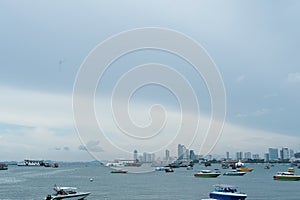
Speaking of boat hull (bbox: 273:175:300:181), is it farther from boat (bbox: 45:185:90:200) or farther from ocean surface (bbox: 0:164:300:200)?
boat (bbox: 45:185:90:200)

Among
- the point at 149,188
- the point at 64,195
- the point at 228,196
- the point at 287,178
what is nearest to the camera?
the point at 228,196

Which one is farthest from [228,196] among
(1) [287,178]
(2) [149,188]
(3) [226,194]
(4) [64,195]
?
(1) [287,178]

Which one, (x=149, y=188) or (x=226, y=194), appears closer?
(x=226, y=194)

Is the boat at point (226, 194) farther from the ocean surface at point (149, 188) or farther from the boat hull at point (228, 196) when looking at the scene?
Result: the ocean surface at point (149, 188)

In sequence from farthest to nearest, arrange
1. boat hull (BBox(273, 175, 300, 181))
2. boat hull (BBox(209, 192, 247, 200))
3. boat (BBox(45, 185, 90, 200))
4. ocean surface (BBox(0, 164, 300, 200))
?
boat hull (BBox(273, 175, 300, 181)) → ocean surface (BBox(0, 164, 300, 200)) → boat hull (BBox(209, 192, 247, 200)) → boat (BBox(45, 185, 90, 200))

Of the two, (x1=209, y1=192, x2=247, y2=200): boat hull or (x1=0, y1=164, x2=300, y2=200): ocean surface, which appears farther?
(x1=0, y1=164, x2=300, y2=200): ocean surface

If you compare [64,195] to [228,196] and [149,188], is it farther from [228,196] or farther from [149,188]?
[149,188]

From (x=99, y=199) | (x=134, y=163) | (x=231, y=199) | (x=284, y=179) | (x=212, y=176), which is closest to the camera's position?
(x=231, y=199)

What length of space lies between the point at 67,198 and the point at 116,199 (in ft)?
26.9

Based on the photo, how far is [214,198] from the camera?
4153cm

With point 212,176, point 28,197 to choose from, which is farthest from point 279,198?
point 212,176

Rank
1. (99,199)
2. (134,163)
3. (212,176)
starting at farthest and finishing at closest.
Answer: (134,163) → (212,176) → (99,199)

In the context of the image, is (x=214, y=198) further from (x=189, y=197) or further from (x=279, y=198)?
(x=279, y=198)

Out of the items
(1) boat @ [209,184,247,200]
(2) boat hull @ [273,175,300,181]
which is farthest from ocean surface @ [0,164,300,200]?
(1) boat @ [209,184,247,200]
